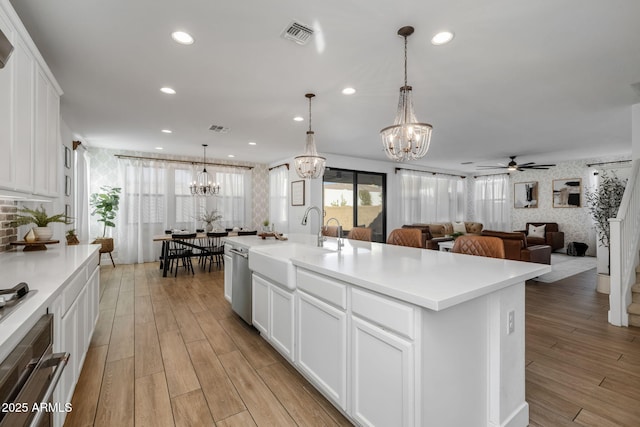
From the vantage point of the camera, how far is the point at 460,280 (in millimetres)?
1475

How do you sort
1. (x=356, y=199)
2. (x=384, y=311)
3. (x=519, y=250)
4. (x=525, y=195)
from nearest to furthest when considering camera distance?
(x=384, y=311)
(x=519, y=250)
(x=356, y=199)
(x=525, y=195)

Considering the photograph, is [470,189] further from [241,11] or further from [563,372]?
[241,11]

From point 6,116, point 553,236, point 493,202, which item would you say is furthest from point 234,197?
point 553,236

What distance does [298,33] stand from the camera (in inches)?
85.6

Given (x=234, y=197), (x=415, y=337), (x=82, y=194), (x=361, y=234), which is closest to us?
(x=415, y=337)

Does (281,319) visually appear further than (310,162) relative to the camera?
No

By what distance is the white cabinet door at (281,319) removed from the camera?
2.14 m

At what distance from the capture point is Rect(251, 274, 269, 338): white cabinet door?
98.5 inches

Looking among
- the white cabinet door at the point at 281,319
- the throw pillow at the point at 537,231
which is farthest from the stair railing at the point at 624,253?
the throw pillow at the point at 537,231

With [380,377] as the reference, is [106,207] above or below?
above

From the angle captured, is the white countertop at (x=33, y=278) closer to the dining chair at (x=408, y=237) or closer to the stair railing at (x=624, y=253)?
the dining chair at (x=408, y=237)

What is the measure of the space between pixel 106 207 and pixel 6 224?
11.8ft

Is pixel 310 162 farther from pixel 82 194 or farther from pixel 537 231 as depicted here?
pixel 537 231

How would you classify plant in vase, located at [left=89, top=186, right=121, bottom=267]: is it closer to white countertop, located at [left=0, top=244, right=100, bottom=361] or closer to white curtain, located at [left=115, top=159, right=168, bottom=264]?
white curtain, located at [left=115, top=159, right=168, bottom=264]
